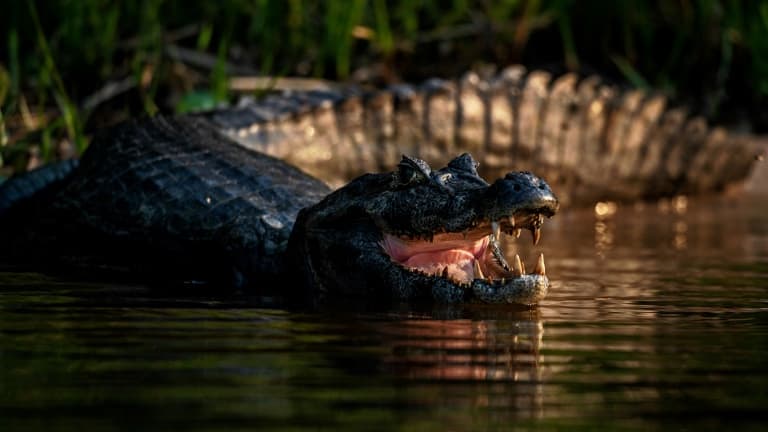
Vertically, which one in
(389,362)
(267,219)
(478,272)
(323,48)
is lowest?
(389,362)

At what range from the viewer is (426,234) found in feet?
13.7

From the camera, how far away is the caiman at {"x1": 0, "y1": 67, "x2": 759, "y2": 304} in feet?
13.7

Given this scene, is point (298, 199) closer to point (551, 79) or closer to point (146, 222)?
point (146, 222)

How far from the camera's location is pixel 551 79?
9.31 m

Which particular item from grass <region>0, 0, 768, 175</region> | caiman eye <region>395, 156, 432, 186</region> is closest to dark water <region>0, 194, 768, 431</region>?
caiman eye <region>395, 156, 432, 186</region>

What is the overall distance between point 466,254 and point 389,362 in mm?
1359

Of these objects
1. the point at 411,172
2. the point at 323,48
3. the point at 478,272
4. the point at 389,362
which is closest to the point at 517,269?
the point at 478,272

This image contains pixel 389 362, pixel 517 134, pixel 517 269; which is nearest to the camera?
pixel 389 362

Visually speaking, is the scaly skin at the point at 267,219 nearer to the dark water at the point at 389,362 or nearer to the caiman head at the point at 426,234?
the caiman head at the point at 426,234

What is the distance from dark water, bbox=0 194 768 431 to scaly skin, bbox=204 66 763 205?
2.59 metres

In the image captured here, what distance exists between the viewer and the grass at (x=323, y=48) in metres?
7.66

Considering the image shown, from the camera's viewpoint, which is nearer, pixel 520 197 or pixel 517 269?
pixel 520 197

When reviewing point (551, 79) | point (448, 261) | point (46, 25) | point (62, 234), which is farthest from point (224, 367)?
point (551, 79)

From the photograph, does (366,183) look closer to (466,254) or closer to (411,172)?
(411,172)
